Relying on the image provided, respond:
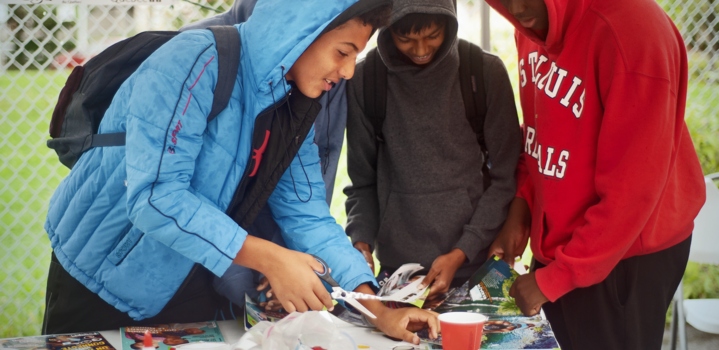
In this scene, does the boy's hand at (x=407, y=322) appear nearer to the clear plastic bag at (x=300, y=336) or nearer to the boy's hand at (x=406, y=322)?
the boy's hand at (x=406, y=322)

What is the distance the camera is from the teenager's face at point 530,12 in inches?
57.9

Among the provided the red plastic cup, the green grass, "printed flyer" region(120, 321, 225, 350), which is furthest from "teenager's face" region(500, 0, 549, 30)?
the green grass

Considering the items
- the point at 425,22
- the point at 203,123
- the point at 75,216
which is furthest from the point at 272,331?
the point at 425,22

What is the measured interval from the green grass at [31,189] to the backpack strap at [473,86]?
1.27m

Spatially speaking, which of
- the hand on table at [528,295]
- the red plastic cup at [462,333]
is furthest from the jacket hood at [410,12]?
the red plastic cup at [462,333]

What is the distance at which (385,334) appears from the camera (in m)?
1.35

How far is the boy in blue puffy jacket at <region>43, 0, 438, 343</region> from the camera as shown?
3.65ft

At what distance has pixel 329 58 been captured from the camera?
1.28 meters

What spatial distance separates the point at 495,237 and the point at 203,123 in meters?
1.05

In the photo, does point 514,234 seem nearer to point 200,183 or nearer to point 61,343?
point 200,183

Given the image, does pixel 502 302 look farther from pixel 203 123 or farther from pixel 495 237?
pixel 203 123

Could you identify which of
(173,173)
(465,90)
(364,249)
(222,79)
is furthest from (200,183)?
(465,90)

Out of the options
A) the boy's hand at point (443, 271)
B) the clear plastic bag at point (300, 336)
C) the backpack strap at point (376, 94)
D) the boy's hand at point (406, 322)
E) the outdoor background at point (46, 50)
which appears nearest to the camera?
the clear plastic bag at point (300, 336)

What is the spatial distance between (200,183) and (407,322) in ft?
2.01
